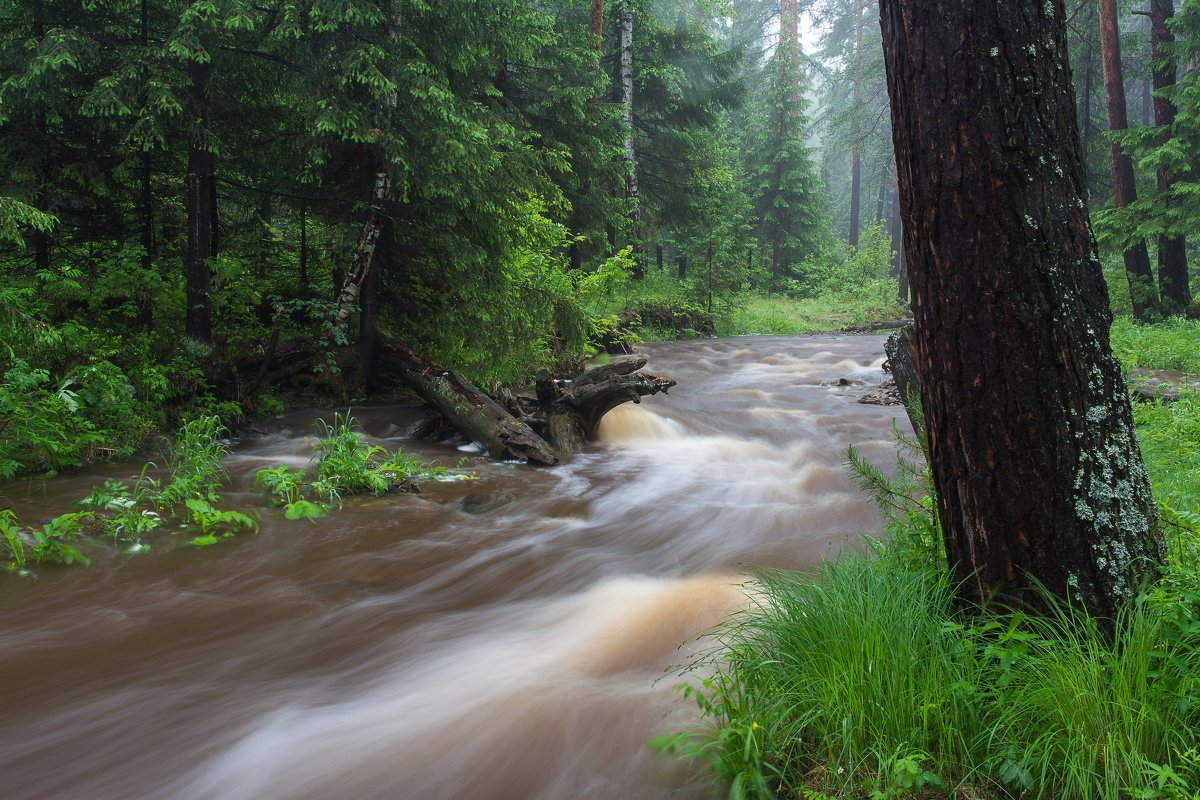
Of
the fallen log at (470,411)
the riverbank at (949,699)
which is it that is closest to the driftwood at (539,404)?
the fallen log at (470,411)

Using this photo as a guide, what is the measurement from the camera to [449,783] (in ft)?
8.79

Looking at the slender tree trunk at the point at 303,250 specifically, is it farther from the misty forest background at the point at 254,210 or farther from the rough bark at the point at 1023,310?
the rough bark at the point at 1023,310

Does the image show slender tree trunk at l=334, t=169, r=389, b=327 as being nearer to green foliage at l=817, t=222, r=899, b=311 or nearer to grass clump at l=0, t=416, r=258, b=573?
grass clump at l=0, t=416, r=258, b=573

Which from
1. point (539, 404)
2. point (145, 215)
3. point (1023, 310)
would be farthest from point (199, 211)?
point (1023, 310)

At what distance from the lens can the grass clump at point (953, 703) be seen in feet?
6.54

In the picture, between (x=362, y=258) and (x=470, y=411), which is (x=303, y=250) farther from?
(x=470, y=411)

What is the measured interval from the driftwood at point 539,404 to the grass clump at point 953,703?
5.46 m

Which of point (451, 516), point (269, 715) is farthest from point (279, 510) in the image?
point (269, 715)

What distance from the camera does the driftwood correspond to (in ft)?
26.0

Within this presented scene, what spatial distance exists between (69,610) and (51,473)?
2.96m

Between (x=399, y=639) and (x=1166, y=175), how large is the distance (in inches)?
720

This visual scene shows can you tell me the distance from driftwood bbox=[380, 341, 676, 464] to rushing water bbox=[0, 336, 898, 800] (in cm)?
67

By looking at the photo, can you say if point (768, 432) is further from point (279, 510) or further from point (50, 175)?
point (50, 175)

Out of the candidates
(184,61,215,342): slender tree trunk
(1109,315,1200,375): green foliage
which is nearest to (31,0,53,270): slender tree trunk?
(184,61,215,342): slender tree trunk
